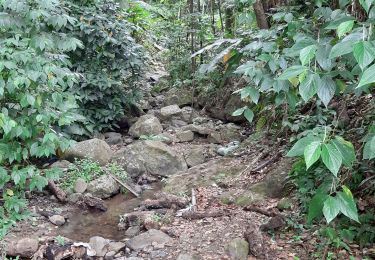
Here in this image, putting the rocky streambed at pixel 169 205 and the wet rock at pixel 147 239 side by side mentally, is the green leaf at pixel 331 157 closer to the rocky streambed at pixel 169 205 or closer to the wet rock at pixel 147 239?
the rocky streambed at pixel 169 205

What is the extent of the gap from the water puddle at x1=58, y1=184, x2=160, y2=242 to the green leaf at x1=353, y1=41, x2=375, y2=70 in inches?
140

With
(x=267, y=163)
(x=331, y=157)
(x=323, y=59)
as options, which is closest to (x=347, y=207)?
(x=331, y=157)

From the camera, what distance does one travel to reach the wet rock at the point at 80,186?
5059 mm

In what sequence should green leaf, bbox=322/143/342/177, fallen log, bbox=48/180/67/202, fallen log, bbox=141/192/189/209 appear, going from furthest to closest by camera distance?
fallen log, bbox=48/180/67/202, fallen log, bbox=141/192/189/209, green leaf, bbox=322/143/342/177

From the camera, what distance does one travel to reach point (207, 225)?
397 cm

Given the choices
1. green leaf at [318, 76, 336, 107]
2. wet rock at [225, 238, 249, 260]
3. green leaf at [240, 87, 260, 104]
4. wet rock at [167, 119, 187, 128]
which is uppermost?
green leaf at [318, 76, 336, 107]

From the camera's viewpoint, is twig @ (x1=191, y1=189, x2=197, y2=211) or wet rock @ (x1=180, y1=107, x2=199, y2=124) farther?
wet rock @ (x1=180, y1=107, x2=199, y2=124)

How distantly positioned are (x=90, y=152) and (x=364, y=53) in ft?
17.3

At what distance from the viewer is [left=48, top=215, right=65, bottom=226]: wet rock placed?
A: 434 cm

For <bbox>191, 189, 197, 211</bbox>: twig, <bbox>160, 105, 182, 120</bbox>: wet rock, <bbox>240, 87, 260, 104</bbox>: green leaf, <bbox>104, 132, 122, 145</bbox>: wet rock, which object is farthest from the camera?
<bbox>160, 105, 182, 120</bbox>: wet rock

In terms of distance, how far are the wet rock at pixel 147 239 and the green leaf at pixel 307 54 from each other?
9.56 feet

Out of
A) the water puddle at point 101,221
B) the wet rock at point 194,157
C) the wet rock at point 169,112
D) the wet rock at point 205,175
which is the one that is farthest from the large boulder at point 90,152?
the wet rock at point 169,112

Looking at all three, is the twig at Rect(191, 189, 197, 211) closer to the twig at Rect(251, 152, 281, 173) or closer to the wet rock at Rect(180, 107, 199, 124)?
the twig at Rect(251, 152, 281, 173)

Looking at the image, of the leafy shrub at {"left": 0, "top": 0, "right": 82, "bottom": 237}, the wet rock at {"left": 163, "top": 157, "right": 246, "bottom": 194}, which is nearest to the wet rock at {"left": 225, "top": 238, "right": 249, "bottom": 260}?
the wet rock at {"left": 163, "top": 157, "right": 246, "bottom": 194}
